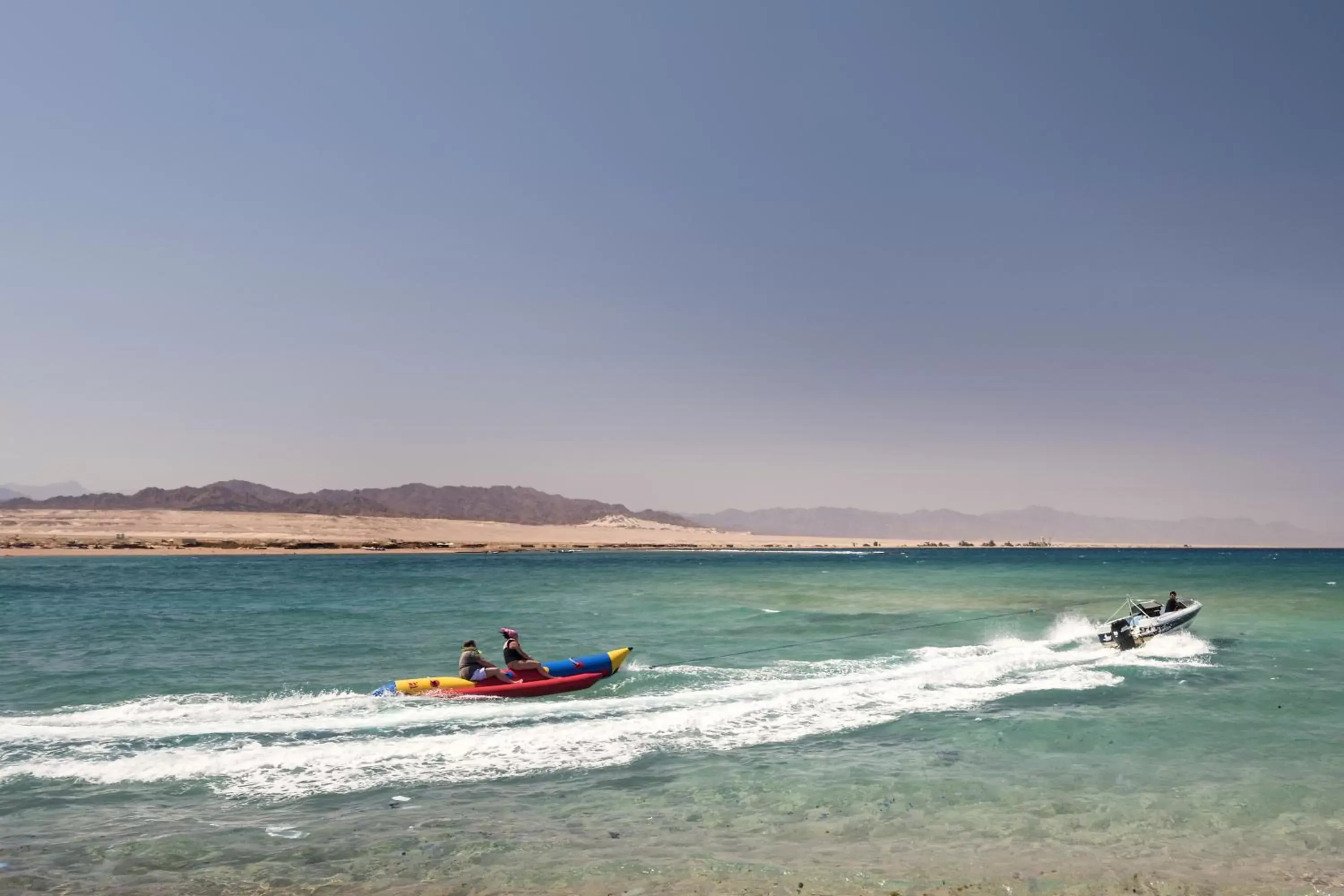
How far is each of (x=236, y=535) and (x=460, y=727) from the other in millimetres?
127852

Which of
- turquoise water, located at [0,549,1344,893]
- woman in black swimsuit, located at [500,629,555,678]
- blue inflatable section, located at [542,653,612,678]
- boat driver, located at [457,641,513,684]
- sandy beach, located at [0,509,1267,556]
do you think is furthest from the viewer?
sandy beach, located at [0,509,1267,556]

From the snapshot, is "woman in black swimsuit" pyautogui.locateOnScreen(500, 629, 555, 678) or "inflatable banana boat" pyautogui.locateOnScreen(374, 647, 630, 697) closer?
"inflatable banana boat" pyautogui.locateOnScreen(374, 647, 630, 697)

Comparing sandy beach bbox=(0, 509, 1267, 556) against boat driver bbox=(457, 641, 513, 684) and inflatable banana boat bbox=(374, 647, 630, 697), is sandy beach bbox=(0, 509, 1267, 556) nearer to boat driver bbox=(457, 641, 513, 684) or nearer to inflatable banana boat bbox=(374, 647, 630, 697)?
inflatable banana boat bbox=(374, 647, 630, 697)

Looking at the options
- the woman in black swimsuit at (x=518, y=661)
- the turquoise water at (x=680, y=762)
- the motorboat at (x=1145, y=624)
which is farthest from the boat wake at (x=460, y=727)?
the motorboat at (x=1145, y=624)

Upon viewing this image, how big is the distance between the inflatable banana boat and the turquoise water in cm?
42

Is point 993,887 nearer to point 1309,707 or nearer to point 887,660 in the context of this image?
point 1309,707

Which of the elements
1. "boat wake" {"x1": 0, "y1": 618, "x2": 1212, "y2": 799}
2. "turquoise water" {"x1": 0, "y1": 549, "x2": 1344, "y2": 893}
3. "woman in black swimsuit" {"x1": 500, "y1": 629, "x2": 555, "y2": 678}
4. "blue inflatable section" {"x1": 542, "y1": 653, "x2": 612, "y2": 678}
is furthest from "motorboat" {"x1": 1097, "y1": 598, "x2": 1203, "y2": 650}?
"woman in black swimsuit" {"x1": 500, "y1": 629, "x2": 555, "y2": 678}

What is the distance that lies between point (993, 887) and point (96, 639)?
106ft

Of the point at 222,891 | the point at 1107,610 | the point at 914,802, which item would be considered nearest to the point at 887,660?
the point at 914,802

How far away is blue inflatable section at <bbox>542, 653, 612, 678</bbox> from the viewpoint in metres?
21.5

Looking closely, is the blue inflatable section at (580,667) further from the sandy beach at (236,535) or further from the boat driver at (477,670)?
the sandy beach at (236,535)

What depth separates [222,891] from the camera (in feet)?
30.0

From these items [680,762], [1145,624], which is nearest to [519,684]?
[680,762]

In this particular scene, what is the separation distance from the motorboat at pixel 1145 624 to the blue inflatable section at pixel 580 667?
18.5 metres
